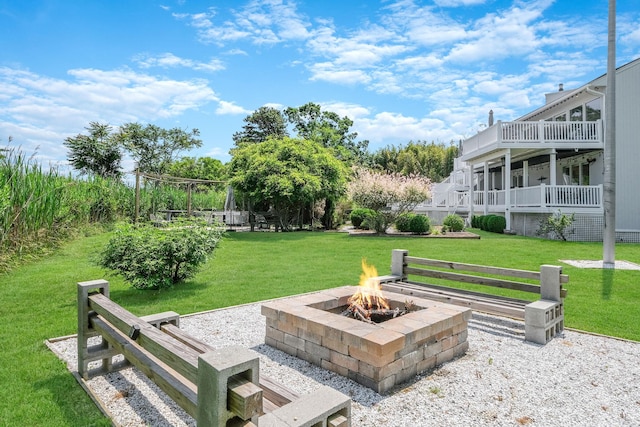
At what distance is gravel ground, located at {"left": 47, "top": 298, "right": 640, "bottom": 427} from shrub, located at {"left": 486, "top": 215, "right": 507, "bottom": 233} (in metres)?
13.9

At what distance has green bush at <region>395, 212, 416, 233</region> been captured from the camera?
54.8ft

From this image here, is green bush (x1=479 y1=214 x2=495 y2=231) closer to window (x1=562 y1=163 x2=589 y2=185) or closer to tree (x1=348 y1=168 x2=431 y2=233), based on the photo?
tree (x1=348 y1=168 x2=431 y2=233)

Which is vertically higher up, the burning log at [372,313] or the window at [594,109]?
the window at [594,109]

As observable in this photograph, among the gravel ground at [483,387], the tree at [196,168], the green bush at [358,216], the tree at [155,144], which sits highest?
the tree at [155,144]

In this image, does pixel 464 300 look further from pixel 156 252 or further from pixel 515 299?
pixel 156 252

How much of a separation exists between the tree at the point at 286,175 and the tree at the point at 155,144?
20.2 meters

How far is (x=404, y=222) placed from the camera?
16844 mm

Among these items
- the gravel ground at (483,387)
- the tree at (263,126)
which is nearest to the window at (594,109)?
the gravel ground at (483,387)

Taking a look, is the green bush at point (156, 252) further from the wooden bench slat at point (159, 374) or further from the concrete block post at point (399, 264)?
the concrete block post at point (399, 264)

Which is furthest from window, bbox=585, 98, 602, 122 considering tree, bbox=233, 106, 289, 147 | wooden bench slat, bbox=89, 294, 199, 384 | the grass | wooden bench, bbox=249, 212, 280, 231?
tree, bbox=233, 106, 289, 147

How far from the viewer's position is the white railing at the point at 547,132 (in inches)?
638

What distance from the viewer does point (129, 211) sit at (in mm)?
16906

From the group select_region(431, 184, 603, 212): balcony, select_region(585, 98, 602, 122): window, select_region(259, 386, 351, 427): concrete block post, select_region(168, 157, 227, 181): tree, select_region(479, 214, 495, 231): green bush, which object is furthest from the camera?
select_region(168, 157, 227, 181): tree

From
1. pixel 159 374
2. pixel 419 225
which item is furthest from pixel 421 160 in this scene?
pixel 159 374
